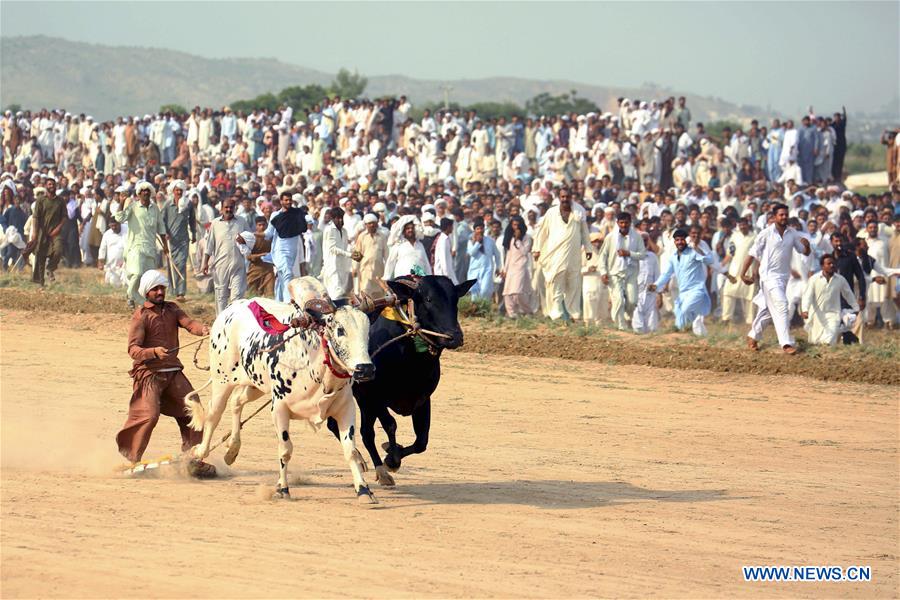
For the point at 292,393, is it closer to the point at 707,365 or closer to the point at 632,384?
the point at 632,384

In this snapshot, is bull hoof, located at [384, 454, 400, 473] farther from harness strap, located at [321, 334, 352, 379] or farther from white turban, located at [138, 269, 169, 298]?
white turban, located at [138, 269, 169, 298]

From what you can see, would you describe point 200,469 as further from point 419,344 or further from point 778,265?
point 778,265

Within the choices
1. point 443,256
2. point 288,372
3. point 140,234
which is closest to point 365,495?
point 288,372

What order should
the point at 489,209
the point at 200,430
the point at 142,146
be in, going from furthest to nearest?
the point at 142,146
the point at 489,209
the point at 200,430

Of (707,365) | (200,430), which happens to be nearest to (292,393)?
(200,430)

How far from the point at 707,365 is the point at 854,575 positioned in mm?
8288

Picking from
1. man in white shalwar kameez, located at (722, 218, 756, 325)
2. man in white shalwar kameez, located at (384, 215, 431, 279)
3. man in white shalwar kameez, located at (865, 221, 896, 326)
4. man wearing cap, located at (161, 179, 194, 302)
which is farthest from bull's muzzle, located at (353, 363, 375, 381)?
man wearing cap, located at (161, 179, 194, 302)

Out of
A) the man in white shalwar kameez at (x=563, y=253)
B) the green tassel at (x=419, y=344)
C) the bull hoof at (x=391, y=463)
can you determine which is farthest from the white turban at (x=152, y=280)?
the man in white shalwar kameez at (x=563, y=253)

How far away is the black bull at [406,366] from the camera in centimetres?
990

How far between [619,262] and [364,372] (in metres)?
11.5

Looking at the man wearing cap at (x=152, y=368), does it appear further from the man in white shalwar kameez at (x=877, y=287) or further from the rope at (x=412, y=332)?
the man in white shalwar kameez at (x=877, y=287)

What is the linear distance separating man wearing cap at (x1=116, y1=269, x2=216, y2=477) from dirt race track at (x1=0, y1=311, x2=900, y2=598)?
0.33 m

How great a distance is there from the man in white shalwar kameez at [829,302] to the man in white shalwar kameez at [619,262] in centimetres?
290

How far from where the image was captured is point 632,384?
15.9 metres
